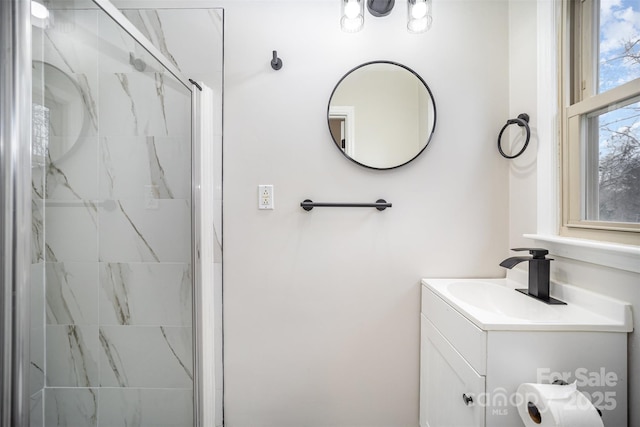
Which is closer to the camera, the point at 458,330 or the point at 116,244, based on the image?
the point at 458,330

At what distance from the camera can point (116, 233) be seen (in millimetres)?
1129

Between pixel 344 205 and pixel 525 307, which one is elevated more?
pixel 344 205

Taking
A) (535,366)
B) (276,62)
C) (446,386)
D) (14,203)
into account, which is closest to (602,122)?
(535,366)

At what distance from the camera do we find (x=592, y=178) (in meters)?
1.05

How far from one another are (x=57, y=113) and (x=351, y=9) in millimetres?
1137

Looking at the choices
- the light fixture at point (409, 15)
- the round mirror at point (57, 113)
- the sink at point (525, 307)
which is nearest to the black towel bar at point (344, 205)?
the sink at point (525, 307)

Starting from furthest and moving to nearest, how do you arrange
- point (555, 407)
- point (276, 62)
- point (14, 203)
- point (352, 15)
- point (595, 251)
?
point (276, 62)
point (352, 15)
point (595, 251)
point (555, 407)
point (14, 203)

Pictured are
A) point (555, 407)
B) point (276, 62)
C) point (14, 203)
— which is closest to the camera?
point (14, 203)

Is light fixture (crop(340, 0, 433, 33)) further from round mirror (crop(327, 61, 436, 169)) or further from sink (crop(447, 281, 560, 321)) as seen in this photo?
sink (crop(447, 281, 560, 321))

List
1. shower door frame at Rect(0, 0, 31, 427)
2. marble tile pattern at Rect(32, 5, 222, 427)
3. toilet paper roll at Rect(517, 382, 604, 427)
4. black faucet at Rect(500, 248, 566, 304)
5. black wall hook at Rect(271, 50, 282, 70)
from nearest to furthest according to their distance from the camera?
shower door frame at Rect(0, 0, 31, 427) → toilet paper roll at Rect(517, 382, 604, 427) → marble tile pattern at Rect(32, 5, 222, 427) → black faucet at Rect(500, 248, 566, 304) → black wall hook at Rect(271, 50, 282, 70)

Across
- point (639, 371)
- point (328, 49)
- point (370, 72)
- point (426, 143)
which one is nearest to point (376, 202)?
point (426, 143)

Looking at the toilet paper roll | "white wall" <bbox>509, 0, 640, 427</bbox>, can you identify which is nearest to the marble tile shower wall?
the toilet paper roll

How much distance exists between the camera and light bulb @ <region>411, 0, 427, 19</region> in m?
1.17

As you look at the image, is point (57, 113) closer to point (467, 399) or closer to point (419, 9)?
point (419, 9)
